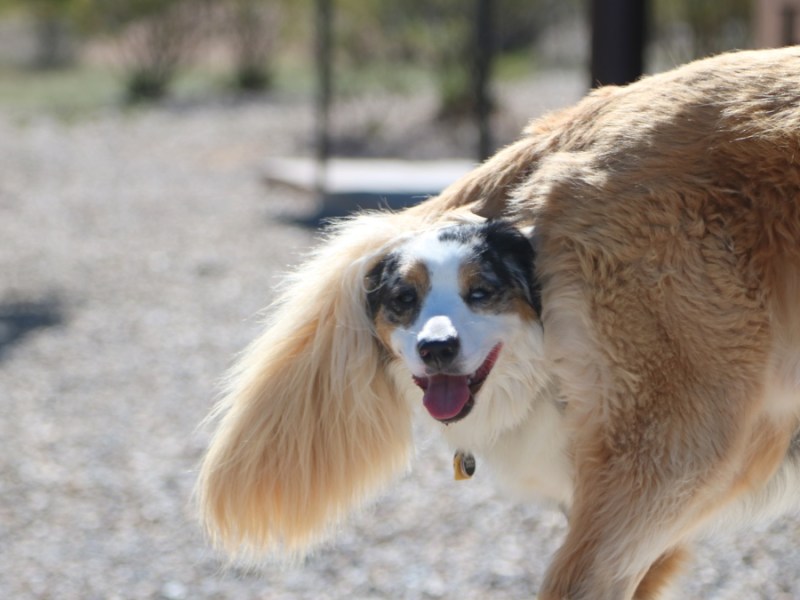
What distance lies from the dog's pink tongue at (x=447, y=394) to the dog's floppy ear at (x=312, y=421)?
0.25 metres

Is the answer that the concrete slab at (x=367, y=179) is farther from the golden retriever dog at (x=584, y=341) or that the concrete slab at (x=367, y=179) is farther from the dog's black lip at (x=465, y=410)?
the dog's black lip at (x=465, y=410)

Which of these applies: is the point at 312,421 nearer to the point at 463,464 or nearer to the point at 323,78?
the point at 463,464

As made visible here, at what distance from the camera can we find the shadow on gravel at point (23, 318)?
734 cm

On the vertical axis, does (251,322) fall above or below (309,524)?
below

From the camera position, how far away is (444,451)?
5.31 meters

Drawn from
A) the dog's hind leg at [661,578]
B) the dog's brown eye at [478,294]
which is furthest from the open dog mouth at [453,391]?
the dog's hind leg at [661,578]

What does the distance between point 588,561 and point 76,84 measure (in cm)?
2229

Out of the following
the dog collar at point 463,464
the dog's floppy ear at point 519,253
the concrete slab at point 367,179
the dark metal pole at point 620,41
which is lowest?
the concrete slab at point 367,179

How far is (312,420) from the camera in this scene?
308cm

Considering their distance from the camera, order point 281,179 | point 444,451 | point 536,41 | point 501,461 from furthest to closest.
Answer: point 536,41, point 281,179, point 444,451, point 501,461

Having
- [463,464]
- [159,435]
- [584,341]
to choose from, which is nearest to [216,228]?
[159,435]

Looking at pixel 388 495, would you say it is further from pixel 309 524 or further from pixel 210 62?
pixel 210 62

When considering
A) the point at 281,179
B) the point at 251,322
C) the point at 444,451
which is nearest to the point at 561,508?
the point at 444,451

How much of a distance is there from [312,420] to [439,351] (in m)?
0.48
